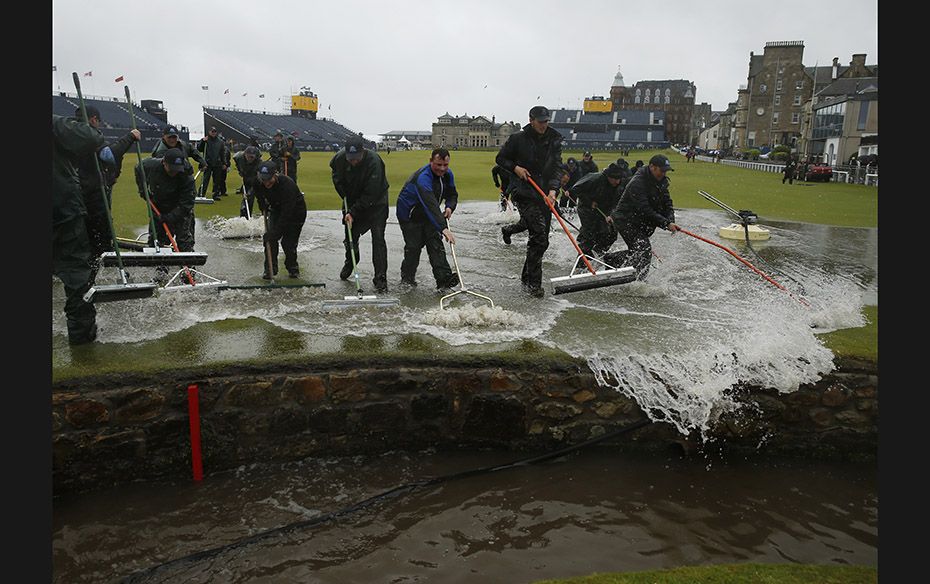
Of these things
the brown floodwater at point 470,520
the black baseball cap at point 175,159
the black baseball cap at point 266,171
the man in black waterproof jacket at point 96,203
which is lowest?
the brown floodwater at point 470,520

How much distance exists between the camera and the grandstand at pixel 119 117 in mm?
57469

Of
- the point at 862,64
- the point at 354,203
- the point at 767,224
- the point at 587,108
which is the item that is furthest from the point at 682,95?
the point at 354,203

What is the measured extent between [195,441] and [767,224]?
17723mm

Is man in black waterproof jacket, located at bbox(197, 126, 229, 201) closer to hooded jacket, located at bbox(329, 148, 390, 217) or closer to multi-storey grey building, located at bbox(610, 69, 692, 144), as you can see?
hooded jacket, located at bbox(329, 148, 390, 217)

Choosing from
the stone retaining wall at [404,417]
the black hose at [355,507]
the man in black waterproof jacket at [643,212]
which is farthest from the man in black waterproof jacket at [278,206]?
the man in black waterproof jacket at [643,212]

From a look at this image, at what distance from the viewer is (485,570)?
485 cm

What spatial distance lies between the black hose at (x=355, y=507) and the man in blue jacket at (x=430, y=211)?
3.63 metres

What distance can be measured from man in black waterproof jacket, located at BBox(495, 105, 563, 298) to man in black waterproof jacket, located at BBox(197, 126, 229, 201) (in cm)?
1228

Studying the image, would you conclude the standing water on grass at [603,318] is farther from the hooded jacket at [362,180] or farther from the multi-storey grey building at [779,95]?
the multi-storey grey building at [779,95]

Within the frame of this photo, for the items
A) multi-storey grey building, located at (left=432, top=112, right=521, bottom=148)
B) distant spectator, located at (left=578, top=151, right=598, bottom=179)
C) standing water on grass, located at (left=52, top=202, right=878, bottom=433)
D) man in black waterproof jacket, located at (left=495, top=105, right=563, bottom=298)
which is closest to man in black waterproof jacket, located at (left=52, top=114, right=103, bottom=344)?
standing water on grass, located at (left=52, top=202, right=878, bottom=433)

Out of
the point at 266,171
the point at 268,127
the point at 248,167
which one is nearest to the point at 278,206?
the point at 266,171

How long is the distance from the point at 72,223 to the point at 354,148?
3.87m

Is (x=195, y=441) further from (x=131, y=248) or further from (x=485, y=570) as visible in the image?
(x=131, y=248)

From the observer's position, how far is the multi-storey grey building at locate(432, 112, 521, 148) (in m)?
Result: 128
